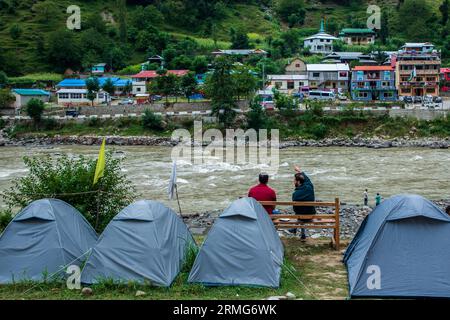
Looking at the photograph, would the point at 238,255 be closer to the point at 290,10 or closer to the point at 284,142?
the point at 284,142

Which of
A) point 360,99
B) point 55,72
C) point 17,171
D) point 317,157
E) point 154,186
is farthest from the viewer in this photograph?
point 55,72

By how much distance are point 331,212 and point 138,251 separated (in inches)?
397

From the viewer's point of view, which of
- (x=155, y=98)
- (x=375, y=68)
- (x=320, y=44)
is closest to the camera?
(x=155, y=98)

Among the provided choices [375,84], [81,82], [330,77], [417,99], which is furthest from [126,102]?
[417,99]

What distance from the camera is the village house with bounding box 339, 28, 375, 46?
7875 cm

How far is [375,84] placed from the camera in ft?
181

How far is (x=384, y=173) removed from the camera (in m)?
27.8

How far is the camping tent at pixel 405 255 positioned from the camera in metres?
8.12

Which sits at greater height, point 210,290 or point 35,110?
point 35,110

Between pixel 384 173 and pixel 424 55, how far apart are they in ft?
105

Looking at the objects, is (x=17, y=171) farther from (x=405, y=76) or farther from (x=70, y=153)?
(x=405, y=76)

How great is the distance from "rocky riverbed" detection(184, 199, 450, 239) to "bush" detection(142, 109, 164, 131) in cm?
2679

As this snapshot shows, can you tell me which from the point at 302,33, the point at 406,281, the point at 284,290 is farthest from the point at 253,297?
the point at 302,33

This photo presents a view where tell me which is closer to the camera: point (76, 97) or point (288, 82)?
point (76, 97)
